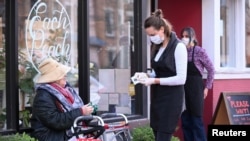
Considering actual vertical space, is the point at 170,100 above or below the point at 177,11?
below

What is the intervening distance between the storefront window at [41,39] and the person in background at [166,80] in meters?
1.46

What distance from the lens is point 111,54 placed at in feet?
23.3

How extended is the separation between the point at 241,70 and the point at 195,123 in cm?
222

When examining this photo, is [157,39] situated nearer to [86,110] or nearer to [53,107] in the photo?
[86,110]

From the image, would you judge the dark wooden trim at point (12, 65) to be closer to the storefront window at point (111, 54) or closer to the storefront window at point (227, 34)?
the storefront window at point (111, 54)

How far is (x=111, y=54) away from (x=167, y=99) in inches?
97.8

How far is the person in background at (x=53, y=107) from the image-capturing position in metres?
4.86

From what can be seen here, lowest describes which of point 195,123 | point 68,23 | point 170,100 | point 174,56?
point 195,123

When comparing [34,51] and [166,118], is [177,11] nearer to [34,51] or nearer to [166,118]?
[34,51]

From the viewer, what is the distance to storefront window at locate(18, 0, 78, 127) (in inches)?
220

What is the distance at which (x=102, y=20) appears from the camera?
6.91 m

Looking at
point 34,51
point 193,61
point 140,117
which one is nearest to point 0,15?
point 34,51

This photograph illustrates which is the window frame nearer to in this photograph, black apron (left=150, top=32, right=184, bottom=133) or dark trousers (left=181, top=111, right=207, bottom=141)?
dark trousers (left=181, top=111, right=207, bottom=141)

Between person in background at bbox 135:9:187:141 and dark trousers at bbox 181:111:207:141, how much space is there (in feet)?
9.01
